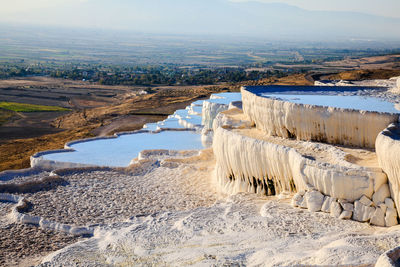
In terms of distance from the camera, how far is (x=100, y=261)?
293 inches

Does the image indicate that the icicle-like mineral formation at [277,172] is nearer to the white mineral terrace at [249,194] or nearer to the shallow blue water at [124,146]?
the white mineral terrace at [249,194]

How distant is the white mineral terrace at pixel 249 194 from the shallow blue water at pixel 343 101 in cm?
7

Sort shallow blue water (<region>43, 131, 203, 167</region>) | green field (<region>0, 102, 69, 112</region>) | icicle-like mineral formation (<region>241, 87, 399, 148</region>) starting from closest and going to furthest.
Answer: icicle-like mineral formation (<region>241, 87, 399, 148</region>), shallow blue water (<region>43, 131, 203, 167</region>), green field (<region>0, 102, 69, 112</region>)

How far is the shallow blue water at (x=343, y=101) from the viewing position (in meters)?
10.1

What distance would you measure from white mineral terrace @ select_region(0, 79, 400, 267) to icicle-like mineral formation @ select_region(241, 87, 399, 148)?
2 cm

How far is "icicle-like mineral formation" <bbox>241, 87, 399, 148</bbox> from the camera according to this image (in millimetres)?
8953

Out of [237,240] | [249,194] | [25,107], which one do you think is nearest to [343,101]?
[249,194]

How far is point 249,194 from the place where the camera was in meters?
9.62

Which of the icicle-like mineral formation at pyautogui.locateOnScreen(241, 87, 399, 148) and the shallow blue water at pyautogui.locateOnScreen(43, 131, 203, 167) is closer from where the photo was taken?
the icicle-like mineral formation at pyautogui.locateOnScreen(241, 87, 399, 148)

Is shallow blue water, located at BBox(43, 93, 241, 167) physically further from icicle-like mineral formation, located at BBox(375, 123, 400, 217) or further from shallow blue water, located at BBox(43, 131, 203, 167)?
icicle-like mineral formation, located at BBox(375, 123, 400, 217)

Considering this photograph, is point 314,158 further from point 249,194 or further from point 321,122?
point 249,194

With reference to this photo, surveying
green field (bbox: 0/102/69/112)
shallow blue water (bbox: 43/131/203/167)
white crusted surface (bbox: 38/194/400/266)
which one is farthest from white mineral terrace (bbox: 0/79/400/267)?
green field (bbox: 0/102/69/112)

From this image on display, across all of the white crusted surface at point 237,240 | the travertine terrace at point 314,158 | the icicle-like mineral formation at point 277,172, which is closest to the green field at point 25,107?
the travertine terrace at point 314,158

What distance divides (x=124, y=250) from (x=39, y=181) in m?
4.59
